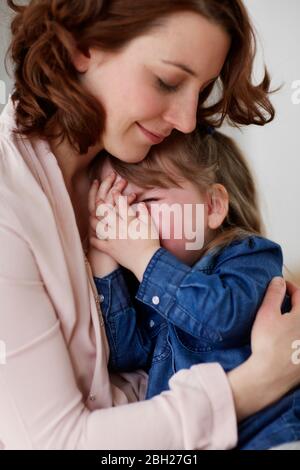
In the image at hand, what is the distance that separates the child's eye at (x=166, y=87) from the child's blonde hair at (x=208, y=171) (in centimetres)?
20

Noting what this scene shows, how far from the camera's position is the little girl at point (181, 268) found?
37.1 inches

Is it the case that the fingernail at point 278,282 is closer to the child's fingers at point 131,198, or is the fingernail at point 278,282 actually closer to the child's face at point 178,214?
the child's face at point 178,214

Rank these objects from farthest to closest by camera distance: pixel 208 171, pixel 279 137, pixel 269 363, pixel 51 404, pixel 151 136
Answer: pixel 279 137
pixel 208 171
pixel 151 136
pixel 269 363
pixel 51 404

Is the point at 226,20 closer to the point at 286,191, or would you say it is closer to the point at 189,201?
the point at 189,201

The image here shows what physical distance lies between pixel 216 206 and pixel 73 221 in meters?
0.34

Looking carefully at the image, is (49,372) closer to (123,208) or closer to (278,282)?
(123,208)

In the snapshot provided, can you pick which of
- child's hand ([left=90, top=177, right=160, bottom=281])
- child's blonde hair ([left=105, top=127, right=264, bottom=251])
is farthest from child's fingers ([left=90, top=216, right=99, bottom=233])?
child's blonde hair ([left=105, top=127, right=264, bottom=251])

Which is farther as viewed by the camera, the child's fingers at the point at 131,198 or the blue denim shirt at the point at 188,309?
the child's fingers at the point at 131,198

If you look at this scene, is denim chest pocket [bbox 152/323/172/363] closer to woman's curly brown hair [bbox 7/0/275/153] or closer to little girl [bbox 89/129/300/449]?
little girl [bbox 89/129/300/449]

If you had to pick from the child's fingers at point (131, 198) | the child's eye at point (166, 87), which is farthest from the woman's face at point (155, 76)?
the child's fingers at point (131, 198)

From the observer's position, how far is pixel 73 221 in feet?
3.06

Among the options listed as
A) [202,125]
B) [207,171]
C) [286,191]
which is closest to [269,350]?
[207,171]

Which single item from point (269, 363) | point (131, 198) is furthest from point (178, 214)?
point (269, 363)

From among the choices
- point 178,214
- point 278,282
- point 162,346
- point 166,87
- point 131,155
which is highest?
point 166,87
